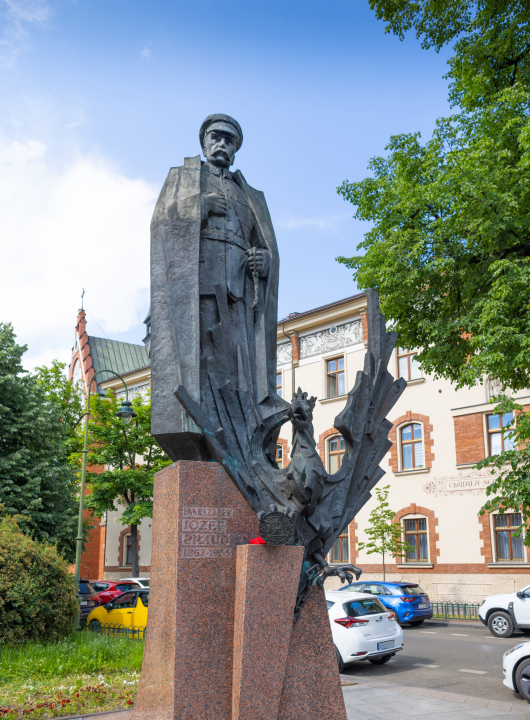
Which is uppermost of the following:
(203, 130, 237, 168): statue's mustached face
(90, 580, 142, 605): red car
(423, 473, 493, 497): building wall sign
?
(203, 130, 237, 168): statue's mustached face

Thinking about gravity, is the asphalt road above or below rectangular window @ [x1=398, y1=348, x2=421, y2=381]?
below

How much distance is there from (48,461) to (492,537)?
52.6 feet

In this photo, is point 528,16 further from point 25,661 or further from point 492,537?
point 492,537

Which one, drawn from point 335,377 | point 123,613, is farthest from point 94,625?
point 335,377

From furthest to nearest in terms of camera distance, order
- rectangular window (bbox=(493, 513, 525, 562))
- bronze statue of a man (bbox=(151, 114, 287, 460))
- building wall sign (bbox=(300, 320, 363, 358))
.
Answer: building wall sign (bbox=(300, 320, 363, 358)), rectangular window (bbox=(493, 513, 525, 562)), bronze statue of a man (bbox=(151, 114, 287, 460))

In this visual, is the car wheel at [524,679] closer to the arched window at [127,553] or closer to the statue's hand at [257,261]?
the statue's hand at [257,261]

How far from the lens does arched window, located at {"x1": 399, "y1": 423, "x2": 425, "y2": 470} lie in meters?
27.6

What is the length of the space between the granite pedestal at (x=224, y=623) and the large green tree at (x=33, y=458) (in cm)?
1797

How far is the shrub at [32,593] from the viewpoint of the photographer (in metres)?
→ 11.8

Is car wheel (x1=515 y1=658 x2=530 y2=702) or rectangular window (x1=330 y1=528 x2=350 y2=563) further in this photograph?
rectangular window (x1=330 y1=528 x2=350 y2=563)

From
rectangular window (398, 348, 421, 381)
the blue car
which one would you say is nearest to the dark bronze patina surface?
the blue car

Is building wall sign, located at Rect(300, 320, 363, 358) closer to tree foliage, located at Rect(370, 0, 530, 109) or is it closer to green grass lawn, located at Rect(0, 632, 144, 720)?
tree foliage, located at Rect(370, 0, 530, 109)

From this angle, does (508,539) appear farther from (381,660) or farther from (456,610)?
(381,660)

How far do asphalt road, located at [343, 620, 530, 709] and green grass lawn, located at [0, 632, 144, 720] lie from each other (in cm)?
464
